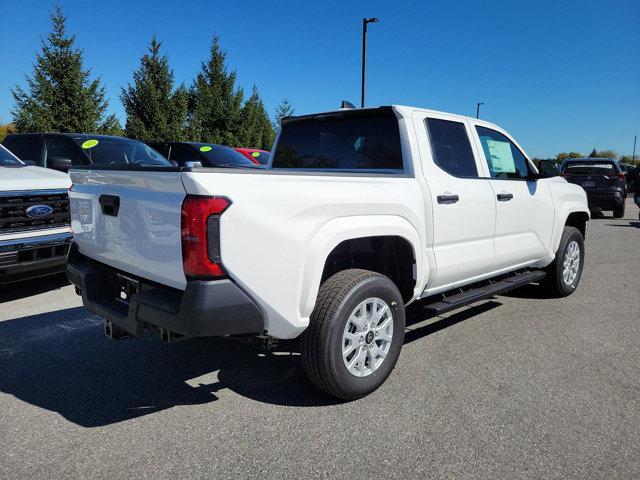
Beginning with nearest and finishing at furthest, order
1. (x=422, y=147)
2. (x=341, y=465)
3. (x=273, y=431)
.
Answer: (x=341, y=465) < (x=273, y=431) < (x=422, y=147)

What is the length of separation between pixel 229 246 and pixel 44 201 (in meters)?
3.65

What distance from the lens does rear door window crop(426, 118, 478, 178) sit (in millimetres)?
3809

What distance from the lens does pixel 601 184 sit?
47.5 ft

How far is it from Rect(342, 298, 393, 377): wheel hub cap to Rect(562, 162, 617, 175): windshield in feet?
44.9

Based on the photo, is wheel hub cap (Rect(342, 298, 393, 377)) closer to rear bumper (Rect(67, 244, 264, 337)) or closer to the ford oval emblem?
rear bumper (Rect(67, 244, 264, 337))

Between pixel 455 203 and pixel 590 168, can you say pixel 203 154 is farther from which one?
pixel 590 168

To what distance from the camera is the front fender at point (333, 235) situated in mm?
2756

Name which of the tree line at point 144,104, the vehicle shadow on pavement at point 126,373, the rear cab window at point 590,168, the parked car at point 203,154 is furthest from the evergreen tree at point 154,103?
the vehicle shadow on pavement at point 126,373

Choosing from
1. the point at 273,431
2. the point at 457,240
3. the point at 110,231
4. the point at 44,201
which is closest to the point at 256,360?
the point at 273,431

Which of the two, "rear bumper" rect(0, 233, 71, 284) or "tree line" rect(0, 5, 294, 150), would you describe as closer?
"rear bumper" rect(0, 233, 71, 284)

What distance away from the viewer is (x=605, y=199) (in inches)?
571

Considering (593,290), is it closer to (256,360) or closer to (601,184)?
(256,360)

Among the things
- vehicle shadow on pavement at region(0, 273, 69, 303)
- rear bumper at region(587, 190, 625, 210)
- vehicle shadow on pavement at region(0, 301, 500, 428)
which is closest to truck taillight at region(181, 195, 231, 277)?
vehicle shadow on pavement at region(0, 301, 500, 428)

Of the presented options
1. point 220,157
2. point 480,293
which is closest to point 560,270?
point 480,293
